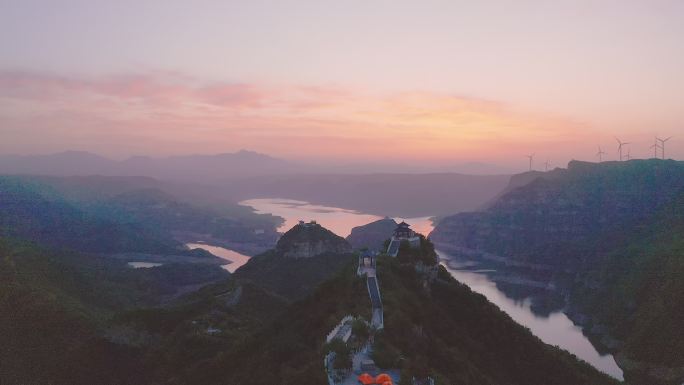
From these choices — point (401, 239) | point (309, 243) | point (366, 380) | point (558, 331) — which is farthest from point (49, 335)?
point (558, 331)

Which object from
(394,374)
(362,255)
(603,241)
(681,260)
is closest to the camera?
(394,374)

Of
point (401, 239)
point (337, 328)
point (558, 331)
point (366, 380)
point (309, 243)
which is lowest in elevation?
point (558, 331)

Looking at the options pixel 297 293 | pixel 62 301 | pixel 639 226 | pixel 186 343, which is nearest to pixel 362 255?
pixel 186 343

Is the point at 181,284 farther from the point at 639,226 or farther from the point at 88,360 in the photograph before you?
the point at 639,226

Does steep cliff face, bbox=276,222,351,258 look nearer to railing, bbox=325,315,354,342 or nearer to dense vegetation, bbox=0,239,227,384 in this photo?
dense vegetation, bbox=0,239,227,384

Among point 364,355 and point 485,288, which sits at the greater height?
point 364,355

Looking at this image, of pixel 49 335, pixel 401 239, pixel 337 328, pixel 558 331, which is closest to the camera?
pixel 337 328

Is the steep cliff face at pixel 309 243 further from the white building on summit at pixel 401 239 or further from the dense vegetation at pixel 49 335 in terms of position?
the white building on summit at pixel 401 239

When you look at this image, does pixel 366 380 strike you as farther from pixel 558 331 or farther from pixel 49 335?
pixel 558 331
